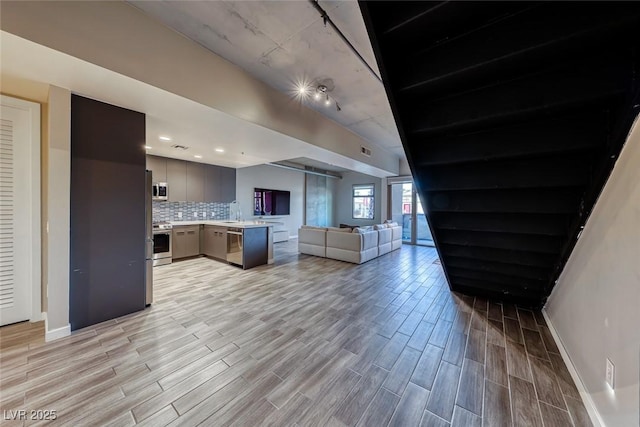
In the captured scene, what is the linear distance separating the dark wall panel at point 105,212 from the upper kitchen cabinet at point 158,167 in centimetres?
273

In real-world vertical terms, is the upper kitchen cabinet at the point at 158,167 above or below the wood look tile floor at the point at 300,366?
above

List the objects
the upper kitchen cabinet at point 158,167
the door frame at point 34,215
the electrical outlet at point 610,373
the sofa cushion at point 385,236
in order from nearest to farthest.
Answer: the electrical outlet at point 610,373 < the door frame at point 34,215 < the upper kitchen cabinet at point 158,167 < the sofa cushion at point 385,236

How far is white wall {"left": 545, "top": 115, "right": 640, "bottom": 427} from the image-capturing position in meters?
1.19

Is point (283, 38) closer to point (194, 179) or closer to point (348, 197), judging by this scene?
point (194, 179)

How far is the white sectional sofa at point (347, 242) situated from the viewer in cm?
510

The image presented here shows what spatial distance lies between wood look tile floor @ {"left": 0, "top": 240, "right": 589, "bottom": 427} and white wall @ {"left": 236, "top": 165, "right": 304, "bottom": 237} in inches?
170

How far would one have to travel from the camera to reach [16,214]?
2445mm

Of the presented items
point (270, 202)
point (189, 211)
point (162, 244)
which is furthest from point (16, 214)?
point (270, 202)

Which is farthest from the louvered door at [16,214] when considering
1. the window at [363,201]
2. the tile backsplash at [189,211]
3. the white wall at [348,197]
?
the window at [363,201]

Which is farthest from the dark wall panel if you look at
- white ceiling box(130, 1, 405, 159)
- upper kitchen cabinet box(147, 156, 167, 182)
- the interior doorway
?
the interior doorway

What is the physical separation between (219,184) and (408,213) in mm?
6254

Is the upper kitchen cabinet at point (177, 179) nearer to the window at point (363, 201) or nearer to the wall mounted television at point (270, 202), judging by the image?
the wall mounted television at point (270, 202)

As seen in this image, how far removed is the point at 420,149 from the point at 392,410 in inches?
76.4

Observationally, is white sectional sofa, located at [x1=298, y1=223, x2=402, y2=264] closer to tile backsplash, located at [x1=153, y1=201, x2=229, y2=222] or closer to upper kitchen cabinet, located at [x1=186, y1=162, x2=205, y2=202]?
tile backsplash, located at [x1=153, y1=201, x2=229, y2=222]
